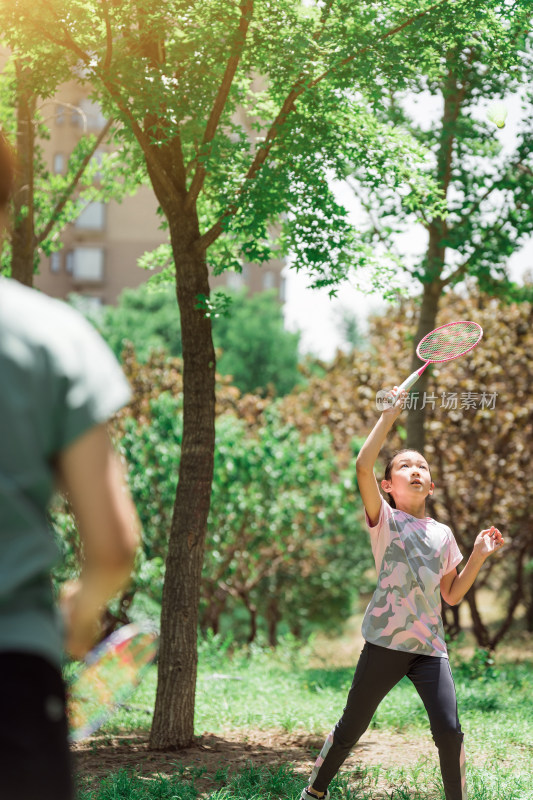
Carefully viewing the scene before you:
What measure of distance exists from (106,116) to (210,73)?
53.2 inches

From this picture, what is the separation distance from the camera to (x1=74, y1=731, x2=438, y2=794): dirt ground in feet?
Result: 16.7

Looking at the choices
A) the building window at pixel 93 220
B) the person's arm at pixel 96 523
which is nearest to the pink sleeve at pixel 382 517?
the person's arm at pixel 96 523

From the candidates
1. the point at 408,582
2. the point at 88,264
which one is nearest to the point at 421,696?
the point at 408,582

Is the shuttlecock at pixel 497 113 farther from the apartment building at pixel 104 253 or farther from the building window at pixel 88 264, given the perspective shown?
the building window at pixel 88 264

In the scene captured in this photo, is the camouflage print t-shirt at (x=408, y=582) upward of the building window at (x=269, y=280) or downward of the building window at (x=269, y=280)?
downward

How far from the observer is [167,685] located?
5551 mm

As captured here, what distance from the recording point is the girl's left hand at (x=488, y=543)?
149 inches

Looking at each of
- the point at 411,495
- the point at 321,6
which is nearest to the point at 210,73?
the point at 321,6

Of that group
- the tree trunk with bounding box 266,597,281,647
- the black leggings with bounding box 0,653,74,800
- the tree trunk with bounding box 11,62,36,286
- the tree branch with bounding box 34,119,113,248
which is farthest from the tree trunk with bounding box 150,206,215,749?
the tree trunk with bounding box 266,597,281,647

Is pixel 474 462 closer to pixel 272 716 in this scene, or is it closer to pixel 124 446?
pixel 124 446

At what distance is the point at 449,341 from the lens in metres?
5.07

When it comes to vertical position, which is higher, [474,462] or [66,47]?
[66,47]

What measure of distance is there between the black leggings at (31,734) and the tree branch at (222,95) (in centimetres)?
454

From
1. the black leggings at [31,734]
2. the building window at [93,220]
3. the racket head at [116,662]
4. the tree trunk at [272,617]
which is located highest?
the building window at [93,220]
